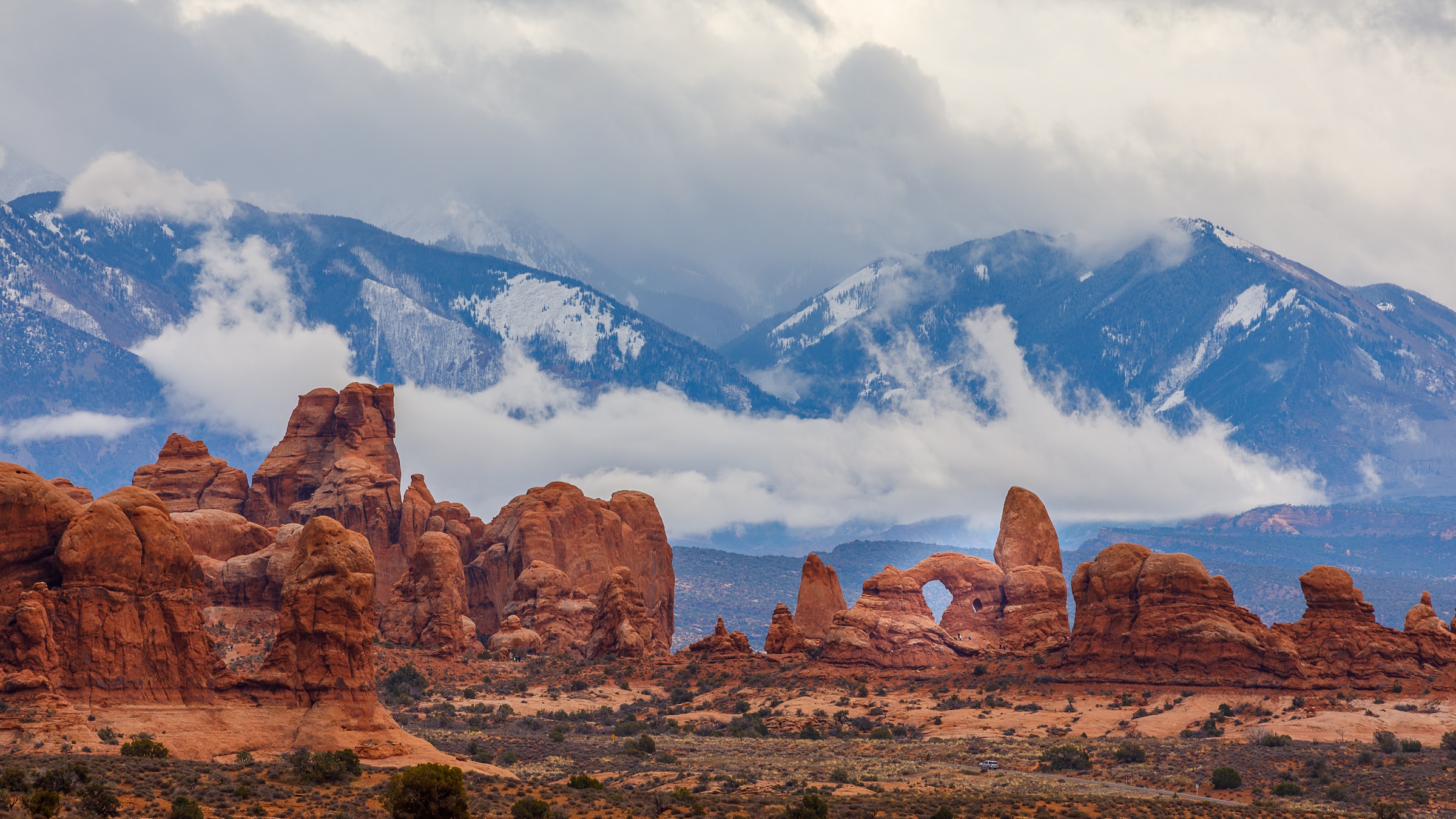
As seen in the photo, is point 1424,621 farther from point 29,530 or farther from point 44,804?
point 44,804

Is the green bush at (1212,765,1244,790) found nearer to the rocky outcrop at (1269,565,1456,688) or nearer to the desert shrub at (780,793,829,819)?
the desert shrub at (780,793,829,819)

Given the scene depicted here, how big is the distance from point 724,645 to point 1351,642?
44.1 meters

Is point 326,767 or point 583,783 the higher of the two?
point 326,767

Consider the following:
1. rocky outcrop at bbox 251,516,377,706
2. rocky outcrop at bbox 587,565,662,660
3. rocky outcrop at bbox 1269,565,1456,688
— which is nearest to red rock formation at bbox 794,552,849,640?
rocky outcrop at bbox 587,565,662,660

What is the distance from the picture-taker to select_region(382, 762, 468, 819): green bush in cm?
4288

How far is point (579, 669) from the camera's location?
107m

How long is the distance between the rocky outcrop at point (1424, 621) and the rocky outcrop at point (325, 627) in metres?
62.7

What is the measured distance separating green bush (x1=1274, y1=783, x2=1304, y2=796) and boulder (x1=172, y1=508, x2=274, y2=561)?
76870 mm

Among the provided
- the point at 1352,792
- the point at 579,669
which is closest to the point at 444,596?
the point at 579,669

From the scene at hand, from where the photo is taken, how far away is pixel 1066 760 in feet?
229

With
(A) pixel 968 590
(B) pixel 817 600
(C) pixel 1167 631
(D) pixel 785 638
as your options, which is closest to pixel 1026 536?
(A) pixel 968 590

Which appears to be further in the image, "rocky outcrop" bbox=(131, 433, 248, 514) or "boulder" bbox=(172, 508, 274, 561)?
"rocky outcrop" bbox=(131, 433, 248, 514)

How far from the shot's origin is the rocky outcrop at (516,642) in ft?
375

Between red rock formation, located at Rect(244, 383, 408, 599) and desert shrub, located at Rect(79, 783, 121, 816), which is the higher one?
red rock formation, located at Rect(244, 383, 408, 599)
